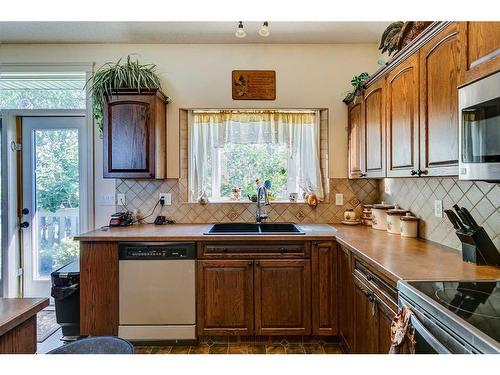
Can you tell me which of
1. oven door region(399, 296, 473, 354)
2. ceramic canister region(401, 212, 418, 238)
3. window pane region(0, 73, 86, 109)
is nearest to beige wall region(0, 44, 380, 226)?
window pane region(0, 73, 86, 109)

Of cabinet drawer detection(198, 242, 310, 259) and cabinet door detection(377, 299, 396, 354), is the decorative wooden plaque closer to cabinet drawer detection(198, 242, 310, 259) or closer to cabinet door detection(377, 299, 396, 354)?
cabinet drawer detection(198, 242, 310, 259)

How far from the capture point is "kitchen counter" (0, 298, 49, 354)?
2.89 ft

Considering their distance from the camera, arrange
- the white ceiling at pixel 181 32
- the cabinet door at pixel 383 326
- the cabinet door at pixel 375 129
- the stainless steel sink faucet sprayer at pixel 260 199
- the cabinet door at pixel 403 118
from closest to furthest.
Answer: the cabinet door at pixel 383 326
the cabinet door at pixel 403 118
the cabinet door at pixel 375 129
the white ceiling at pixel 181 32
the stainless steel sink faucet sprayer at pixel 260 199

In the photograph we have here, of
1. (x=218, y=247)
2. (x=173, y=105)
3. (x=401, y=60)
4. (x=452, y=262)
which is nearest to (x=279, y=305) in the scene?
(x=218, y=247)

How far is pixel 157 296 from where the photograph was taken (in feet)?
7.74

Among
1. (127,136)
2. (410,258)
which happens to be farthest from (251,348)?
(127,136)

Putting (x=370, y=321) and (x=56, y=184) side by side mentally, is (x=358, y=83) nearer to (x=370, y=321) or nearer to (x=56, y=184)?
(x=370, y=321)

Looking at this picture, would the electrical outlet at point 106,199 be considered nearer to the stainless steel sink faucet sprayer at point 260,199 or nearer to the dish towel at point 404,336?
the stainless steel sink faucet sprayer at point 260,199

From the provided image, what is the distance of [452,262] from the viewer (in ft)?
5.11

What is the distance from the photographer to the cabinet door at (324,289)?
7.74 feet

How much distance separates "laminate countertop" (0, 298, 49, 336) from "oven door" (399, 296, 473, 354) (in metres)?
1.31

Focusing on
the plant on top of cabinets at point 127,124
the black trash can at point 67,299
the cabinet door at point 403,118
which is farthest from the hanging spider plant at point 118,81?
the cabinet door at point 403,118

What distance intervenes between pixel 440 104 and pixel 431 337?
112cm

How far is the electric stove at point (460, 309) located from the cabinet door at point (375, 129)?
44.7 inches
